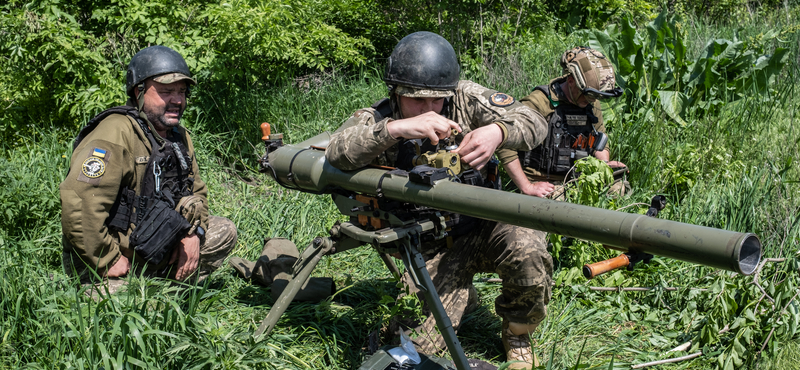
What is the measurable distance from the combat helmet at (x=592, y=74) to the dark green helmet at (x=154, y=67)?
3.08 m

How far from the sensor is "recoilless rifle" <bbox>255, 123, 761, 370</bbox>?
185 cm

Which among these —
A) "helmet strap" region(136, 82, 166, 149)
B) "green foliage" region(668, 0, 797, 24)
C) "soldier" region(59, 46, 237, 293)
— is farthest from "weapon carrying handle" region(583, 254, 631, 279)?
"green foliage" region(668, 0, 797, 24)

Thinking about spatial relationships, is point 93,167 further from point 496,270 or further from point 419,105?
point 496,270

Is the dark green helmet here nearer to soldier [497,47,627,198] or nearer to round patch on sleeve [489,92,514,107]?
round patch on sleeve [489,92,514,107]

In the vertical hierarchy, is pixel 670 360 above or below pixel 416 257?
below

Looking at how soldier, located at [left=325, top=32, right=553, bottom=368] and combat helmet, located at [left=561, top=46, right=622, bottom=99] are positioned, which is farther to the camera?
combat helmet, located at [left=561, top=46, right=622, bottom=99]

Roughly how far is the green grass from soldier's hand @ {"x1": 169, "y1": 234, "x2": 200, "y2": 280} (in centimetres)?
14

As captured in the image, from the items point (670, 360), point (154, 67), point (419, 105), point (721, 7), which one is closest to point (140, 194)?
point (154, 67)

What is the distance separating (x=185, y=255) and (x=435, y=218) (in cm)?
189

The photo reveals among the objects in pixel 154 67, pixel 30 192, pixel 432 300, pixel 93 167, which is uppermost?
pixel 154 67

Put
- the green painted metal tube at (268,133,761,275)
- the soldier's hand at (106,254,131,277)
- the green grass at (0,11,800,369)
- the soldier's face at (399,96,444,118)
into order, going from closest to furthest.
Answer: the green painted metal tube at (268,133,761,275)
the green grass at (0,11,800,369)
the soldier's face at (399,96,444,118)
the soldier's hand at (106,254,131,277)

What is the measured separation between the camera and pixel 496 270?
3340 mm

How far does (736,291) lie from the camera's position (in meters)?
3.61

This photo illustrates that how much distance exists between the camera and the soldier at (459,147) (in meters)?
2.85
